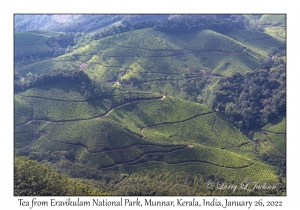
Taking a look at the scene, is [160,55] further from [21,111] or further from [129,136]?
[21,111]

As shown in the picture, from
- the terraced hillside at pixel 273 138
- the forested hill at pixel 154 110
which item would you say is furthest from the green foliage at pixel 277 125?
the forested hill at pixel 154 110

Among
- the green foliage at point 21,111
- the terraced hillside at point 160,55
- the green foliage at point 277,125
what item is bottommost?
the green foliage at point 277,125

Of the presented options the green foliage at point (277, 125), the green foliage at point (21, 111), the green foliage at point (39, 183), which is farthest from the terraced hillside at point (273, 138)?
the green foliage at point (21, 111)

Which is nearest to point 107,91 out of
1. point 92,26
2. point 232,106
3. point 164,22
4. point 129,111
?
point 129,111

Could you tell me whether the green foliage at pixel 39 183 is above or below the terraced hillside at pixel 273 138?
below

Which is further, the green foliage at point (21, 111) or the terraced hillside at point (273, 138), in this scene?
the green foliage at point (21, 111)

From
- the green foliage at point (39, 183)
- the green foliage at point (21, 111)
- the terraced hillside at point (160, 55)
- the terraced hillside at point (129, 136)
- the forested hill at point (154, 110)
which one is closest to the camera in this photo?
the green foliage at point (39, 183)

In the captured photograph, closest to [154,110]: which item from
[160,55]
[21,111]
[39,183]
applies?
[21,111]

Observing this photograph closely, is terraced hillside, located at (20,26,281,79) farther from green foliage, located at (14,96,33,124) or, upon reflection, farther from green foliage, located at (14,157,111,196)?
green foliage, located at (14,157,111,196)

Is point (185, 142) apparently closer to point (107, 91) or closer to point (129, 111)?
point (129, 111)

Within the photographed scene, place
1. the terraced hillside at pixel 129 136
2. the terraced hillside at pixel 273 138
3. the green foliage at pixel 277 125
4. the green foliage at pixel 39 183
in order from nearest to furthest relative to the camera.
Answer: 1. the green foliage at pixel 39 183
2. the terraced hillside at pixel 129 136
3. the terraced hillside at pixel 273 138
4. the green foliage at pixel 277 125

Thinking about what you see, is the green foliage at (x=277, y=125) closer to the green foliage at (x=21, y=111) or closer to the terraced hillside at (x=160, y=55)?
the terraced hillside at (x=160, y=55)
